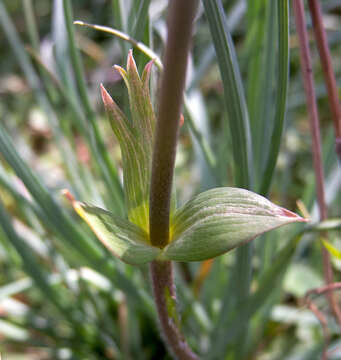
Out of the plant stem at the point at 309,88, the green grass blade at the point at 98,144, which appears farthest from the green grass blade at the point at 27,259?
the plant stem at the point at 309,88

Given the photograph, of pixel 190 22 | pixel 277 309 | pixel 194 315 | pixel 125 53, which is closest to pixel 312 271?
pixel 277 309

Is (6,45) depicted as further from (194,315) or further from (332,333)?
(332,333)

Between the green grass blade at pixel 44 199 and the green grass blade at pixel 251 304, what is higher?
the green grass blade at pixel 44 199

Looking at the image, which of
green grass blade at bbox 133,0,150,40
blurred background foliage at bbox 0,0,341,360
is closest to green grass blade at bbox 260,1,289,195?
blurred background foliage at bbox 0,0,341,360

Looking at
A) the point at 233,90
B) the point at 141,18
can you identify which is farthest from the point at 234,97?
the point at 141,18

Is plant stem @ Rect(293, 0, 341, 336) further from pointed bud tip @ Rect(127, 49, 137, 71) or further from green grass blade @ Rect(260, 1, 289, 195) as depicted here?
pointed bud tip @ Rect(127, 49, 137, 71)

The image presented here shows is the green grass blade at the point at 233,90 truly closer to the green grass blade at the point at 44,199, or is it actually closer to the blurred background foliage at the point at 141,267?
the blurred background foliage at the point at 141,267

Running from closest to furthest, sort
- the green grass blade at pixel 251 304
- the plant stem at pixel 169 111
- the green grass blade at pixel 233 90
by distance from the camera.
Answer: the plant stem at pixel 169 111 < the green grass blade at pixel 233 90 < the green grass blade at pixel 251 304

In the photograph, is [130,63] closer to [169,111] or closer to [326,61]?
[169,111]
